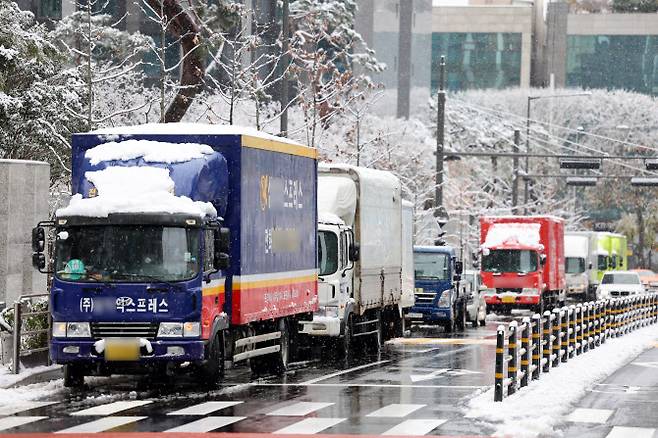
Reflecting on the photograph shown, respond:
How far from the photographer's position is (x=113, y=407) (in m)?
20.2

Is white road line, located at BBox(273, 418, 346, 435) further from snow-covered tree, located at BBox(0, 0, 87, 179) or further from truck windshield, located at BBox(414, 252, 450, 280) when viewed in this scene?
truck windshield, located at BBox(414, 252, 450, 280)

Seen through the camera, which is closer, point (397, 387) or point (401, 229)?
point (397, 387)

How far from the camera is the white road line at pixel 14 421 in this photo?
18094 mm

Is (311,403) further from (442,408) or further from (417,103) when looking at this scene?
(417,103)

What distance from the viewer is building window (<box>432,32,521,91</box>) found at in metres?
144

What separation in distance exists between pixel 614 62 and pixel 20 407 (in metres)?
127

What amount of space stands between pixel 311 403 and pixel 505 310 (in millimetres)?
39115

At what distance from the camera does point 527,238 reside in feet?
198

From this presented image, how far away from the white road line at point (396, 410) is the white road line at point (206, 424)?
168 centimetres

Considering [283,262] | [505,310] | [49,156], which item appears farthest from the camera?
[505,310]

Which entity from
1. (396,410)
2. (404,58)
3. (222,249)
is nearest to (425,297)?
(222,249)

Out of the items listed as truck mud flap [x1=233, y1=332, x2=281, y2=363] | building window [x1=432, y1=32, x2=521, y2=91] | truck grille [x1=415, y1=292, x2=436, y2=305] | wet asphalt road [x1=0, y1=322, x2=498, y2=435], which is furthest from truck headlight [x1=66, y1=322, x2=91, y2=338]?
building window [x1=432, y1=32, x2=521, y2=91]

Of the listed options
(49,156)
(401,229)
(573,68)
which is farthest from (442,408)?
(573,68)

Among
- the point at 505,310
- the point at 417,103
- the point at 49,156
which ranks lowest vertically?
the point at 505,310
